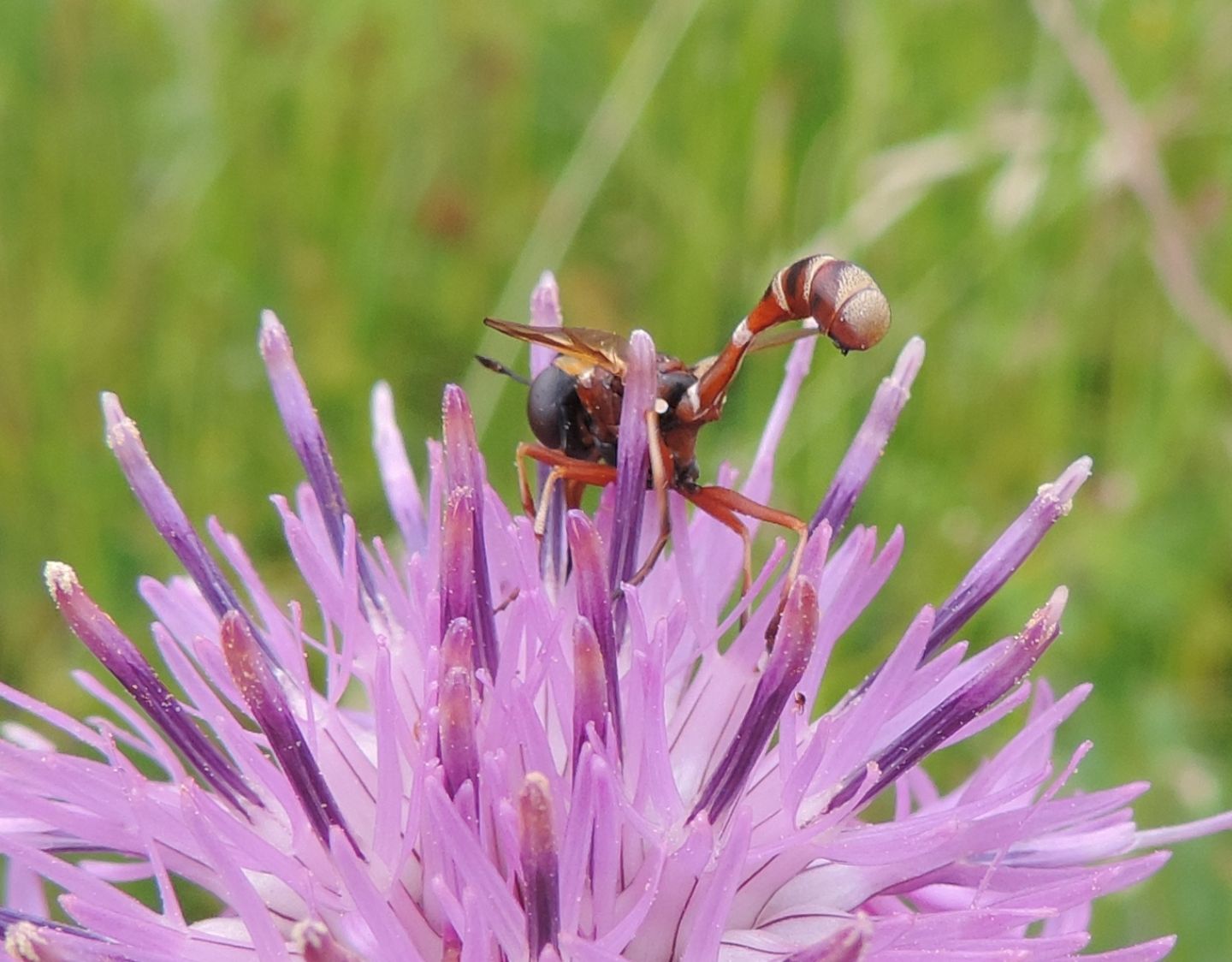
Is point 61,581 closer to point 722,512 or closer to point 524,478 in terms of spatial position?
point 524,478

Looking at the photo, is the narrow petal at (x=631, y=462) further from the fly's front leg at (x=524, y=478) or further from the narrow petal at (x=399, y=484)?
the narrow petal at (x=399, y=484)

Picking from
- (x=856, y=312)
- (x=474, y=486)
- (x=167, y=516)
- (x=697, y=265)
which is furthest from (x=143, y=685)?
(x=697, y=265)

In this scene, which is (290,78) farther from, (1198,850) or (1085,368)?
(1198,850)

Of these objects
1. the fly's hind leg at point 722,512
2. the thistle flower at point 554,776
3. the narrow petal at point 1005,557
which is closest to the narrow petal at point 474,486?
the thistle flower at point 554,776

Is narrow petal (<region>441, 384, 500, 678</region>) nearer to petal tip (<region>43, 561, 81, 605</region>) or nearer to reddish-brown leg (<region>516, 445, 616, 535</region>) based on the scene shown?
reddish-brown leg (<region>516, 445, 616, 535</region>)

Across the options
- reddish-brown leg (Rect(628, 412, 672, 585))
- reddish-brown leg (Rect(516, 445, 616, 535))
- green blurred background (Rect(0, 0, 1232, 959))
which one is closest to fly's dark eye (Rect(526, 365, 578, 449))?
reddish-brown leg (Rect(516, 445, 616, 535))
